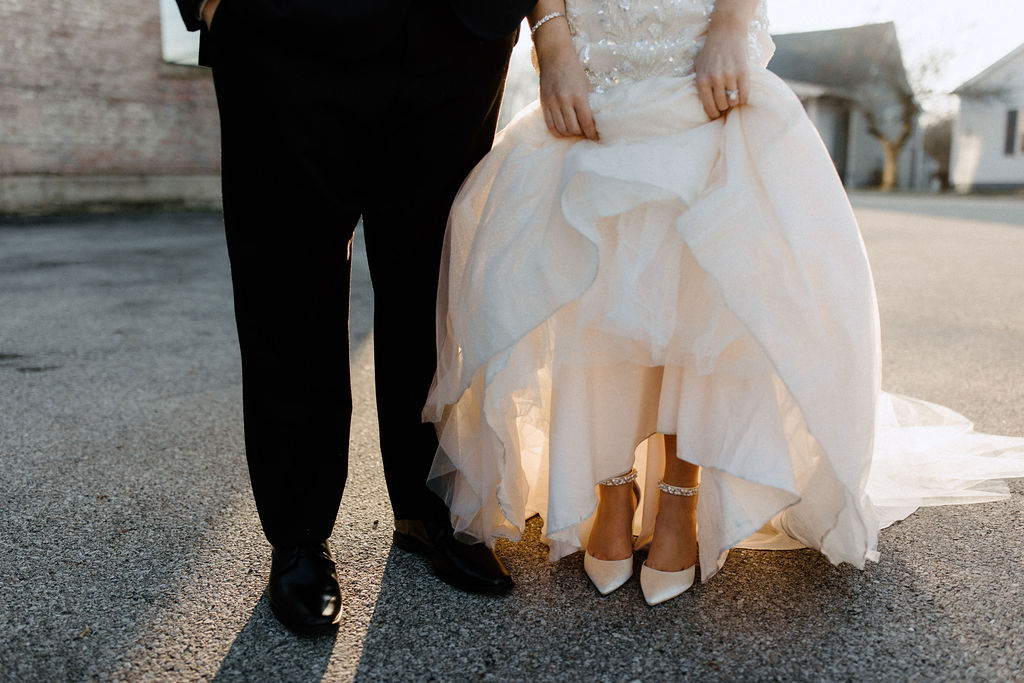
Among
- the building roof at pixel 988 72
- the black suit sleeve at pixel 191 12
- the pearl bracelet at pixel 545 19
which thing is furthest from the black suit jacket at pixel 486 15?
the building roof at pixel 988 72

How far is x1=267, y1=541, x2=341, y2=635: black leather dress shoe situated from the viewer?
5.07 feet

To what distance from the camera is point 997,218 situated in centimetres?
1310

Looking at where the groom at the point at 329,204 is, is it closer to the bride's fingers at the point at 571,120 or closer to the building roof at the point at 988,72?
the bride's fingers at the point at 571,120

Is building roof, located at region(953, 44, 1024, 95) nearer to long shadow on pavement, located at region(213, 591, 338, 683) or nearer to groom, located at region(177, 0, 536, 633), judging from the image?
groom, located at region(177, 0, 536, 633)

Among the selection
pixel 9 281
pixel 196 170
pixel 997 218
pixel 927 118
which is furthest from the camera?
pixel 927 118

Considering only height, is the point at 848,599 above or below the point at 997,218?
above

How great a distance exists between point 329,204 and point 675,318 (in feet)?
2.31

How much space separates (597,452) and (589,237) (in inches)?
18.5

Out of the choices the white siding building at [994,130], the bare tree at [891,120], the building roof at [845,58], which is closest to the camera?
the white siding building at [994,130]

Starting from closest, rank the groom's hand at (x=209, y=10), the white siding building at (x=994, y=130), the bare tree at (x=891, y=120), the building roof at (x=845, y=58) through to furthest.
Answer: the groom's hand at (x=209, y=10) → the white siding building at (x=994, y=130) → the bare tree at (x=891, y=120) → the building roof at (x=845, y=58)

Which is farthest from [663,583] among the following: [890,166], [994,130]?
[994,130]

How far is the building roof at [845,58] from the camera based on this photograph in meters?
31.3

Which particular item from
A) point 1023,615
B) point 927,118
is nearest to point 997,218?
point 1023,615

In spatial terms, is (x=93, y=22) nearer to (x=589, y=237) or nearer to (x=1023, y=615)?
(x=589, y=237)
